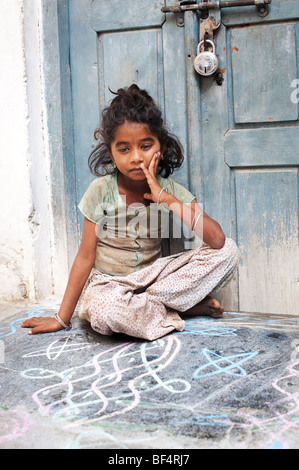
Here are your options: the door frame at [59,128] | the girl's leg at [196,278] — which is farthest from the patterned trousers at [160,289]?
the door frame at [59,128]

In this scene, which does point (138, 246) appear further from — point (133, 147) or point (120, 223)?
point (133, 147)

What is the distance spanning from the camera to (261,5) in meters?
2.36

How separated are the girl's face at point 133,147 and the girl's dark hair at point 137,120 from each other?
3 cm

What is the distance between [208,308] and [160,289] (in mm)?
Result: 307

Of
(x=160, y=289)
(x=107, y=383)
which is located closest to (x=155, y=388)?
(x=107, y=383)

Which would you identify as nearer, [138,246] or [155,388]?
[155,388]

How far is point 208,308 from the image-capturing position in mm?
2443

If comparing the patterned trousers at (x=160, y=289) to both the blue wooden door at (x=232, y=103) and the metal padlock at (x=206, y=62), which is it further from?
the metal padlock at (x=206, y=62)

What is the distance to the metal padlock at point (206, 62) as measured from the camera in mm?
2410

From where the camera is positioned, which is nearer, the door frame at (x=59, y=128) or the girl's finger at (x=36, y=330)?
the girl's finger at (x=36, y=330)

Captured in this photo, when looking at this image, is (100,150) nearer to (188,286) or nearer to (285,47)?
(188,286)

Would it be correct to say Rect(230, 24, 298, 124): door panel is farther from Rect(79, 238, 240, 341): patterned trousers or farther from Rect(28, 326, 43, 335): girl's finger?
Rect(28, 326, 43, 335): girl's finger

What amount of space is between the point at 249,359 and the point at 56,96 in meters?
1.70
